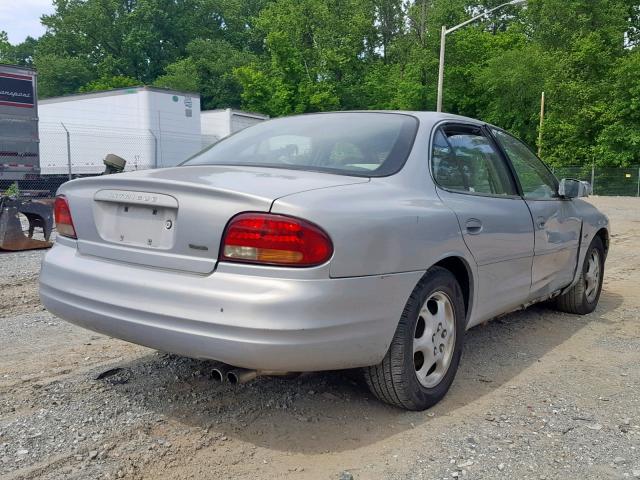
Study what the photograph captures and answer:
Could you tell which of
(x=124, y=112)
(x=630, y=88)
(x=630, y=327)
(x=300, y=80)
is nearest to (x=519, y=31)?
(x=630, y=88)

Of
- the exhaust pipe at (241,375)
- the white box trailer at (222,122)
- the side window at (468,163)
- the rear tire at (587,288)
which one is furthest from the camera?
the white box trailer at (222,122)

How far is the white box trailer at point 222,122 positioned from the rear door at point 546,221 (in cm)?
2027

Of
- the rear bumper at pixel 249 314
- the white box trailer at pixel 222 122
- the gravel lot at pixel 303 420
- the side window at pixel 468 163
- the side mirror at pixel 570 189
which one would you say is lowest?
the gravel lot at pixel 303 420

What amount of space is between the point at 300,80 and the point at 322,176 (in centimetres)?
4083

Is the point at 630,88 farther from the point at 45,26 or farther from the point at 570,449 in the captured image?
the point at 45,26

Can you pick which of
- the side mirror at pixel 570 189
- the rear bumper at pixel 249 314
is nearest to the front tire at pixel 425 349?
the rear bumper at pixel 249 314

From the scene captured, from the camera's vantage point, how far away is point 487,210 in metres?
3.64

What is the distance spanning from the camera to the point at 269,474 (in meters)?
2.54

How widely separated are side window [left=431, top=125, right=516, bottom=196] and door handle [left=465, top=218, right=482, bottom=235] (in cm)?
22

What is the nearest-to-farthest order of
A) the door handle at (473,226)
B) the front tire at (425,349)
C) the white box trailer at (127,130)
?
the front tire at (425,349)
the door handle at (473,226)
the white box trailer at (127,130)

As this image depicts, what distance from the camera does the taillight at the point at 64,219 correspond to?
3189mm

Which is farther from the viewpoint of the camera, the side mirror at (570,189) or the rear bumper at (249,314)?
the side mirror at (570,189)

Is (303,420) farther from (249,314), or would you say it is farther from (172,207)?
(172,207)

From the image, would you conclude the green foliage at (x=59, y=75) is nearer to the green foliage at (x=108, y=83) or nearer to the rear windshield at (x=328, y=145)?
the green foliage at (x=108, y=83)
